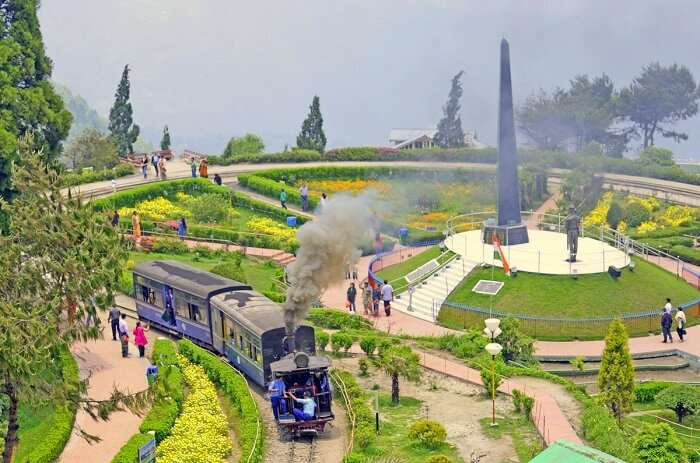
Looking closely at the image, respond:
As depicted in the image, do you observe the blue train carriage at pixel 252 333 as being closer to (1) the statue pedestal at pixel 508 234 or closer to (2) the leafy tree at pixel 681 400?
(2) the leafy tree at pixel 681 400

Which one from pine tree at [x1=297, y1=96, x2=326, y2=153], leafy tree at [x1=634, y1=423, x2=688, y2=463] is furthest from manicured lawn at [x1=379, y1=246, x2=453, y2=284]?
pine tree at [x1=297, y1=96, x2=326, y2=153]

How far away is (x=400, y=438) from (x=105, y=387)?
10.3 metres

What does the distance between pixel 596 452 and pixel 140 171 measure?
2180 inches

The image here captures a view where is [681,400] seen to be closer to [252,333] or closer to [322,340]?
[322,340]

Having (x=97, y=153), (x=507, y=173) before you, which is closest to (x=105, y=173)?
(x=97, y=153)

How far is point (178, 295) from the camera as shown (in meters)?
41.2

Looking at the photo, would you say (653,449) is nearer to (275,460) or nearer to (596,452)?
(596,452)

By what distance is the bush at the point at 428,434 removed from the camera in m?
30.7

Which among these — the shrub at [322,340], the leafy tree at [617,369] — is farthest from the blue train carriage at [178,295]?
the leafy tree at [617,369]

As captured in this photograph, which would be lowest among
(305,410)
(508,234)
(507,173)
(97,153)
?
(305,410)

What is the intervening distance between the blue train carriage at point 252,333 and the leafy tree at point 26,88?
12852 millimetres

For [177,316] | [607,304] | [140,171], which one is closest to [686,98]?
[140,171]

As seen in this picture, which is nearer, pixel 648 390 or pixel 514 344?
pixel 648 390

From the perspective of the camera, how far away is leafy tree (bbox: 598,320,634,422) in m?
32.7
